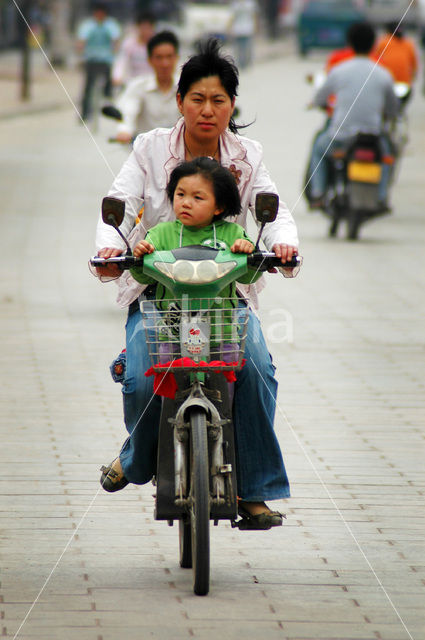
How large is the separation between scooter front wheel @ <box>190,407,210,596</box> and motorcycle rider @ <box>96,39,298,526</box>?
0.87ft

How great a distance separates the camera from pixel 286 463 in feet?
19.4

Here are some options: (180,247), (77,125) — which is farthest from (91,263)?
(77,125)

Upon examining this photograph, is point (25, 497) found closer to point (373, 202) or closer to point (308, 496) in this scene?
point (308, 496)

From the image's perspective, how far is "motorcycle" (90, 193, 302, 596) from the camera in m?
4.01

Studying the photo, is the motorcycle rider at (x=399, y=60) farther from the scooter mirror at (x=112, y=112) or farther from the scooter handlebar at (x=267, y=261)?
the scooter handlebar at (x=267, y=261)

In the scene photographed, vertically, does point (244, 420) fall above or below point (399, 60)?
below

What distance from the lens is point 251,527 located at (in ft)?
14.5

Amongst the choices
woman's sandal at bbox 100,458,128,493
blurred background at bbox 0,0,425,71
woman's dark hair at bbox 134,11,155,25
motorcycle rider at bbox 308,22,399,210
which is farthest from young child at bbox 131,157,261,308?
blurred background at bbox 0,0,425,71

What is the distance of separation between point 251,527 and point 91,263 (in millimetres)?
1062

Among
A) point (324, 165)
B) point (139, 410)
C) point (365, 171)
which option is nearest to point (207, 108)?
point (139, 410)

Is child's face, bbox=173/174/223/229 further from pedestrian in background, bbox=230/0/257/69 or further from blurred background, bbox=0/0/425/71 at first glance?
pedestrian in background, bbox=230/0/257/69

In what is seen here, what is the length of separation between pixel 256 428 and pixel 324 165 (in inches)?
373

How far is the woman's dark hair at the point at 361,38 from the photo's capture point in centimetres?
1302

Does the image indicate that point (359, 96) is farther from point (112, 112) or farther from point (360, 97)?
point (112, 112)
